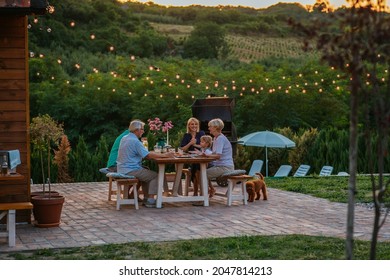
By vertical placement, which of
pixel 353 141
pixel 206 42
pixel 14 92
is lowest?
pixel 353 141

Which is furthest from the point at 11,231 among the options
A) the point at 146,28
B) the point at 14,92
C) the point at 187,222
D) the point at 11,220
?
the point at 146,28

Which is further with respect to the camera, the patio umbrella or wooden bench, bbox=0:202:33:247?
the patio umbrella

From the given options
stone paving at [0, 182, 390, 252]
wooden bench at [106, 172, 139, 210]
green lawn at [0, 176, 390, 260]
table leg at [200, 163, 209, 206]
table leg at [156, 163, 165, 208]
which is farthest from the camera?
table leg at [200, 163, 209, 206]

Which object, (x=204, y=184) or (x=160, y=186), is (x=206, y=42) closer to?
(x=204, y=184)

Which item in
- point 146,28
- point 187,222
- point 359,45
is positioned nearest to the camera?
point 359,45

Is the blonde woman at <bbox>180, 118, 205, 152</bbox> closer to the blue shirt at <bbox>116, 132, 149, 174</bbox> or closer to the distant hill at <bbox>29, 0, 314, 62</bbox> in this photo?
the blue shirt at <bbox>116, 132, 149, 174</bbox>

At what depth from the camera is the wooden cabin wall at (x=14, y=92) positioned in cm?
918

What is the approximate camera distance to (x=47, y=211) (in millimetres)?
8891

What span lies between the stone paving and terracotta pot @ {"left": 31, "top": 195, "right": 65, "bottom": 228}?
4.4 inches

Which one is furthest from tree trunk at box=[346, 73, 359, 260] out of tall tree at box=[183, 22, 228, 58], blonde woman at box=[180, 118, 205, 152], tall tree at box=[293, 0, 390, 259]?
tall tree at box=[183, 22, 228, 58]

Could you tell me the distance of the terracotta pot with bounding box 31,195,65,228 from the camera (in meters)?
8.89

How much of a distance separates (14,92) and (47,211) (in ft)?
4.97
